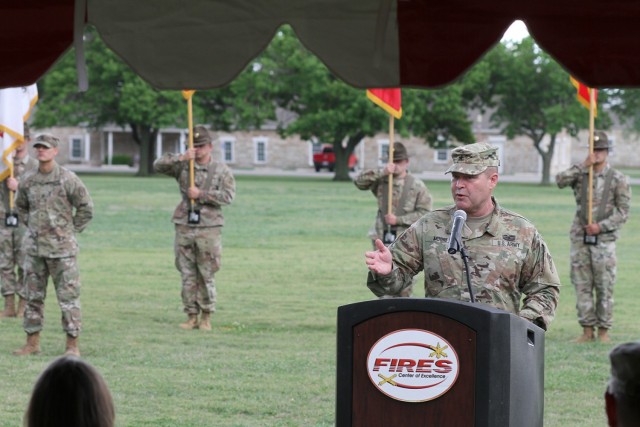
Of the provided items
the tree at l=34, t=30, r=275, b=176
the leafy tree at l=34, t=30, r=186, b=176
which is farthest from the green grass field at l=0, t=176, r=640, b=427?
the tree at l=34, t=30, r=275, b=176

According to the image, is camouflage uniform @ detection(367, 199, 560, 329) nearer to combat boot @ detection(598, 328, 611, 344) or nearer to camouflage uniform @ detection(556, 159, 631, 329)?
camouflage uniform @ detection(556, 159, 631, 329)

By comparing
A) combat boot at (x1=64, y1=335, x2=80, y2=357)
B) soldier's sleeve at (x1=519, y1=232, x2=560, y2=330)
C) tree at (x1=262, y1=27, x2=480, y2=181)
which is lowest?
combat boot at (x1=64, y1=335, x2=80, y2=357)

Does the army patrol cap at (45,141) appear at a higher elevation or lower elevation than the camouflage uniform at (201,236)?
higher

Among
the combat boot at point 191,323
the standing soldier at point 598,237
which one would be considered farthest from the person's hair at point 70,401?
the combat boot at point 191,323

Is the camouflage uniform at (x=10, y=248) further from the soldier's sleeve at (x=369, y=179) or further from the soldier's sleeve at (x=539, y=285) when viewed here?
the soldier's sleeve at (x=539, y=285)

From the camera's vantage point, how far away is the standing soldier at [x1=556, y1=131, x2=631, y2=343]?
13797 millimetres

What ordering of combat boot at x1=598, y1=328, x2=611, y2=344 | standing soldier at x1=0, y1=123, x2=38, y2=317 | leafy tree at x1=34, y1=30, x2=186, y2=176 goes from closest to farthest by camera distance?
combat boot at x1=598, y1=328, x2=611, y2=344 < standing soldier at x1=0, y1=123, x2=38, y2=317 < leafy tree at x1=34, y1=30, x2=186, y2=176

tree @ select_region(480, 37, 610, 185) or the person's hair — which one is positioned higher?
tree @ select_region(480, 37, 610, 185)

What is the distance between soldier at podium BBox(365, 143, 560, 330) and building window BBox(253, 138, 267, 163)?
82.6 meters

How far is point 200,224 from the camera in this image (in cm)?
1474

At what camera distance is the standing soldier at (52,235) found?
1226 centimetres

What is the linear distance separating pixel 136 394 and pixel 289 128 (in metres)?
60.1

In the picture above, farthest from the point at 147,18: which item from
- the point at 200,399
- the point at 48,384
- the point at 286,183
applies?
the point at 286,183

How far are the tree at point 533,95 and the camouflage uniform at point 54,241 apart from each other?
5640 centimetres
